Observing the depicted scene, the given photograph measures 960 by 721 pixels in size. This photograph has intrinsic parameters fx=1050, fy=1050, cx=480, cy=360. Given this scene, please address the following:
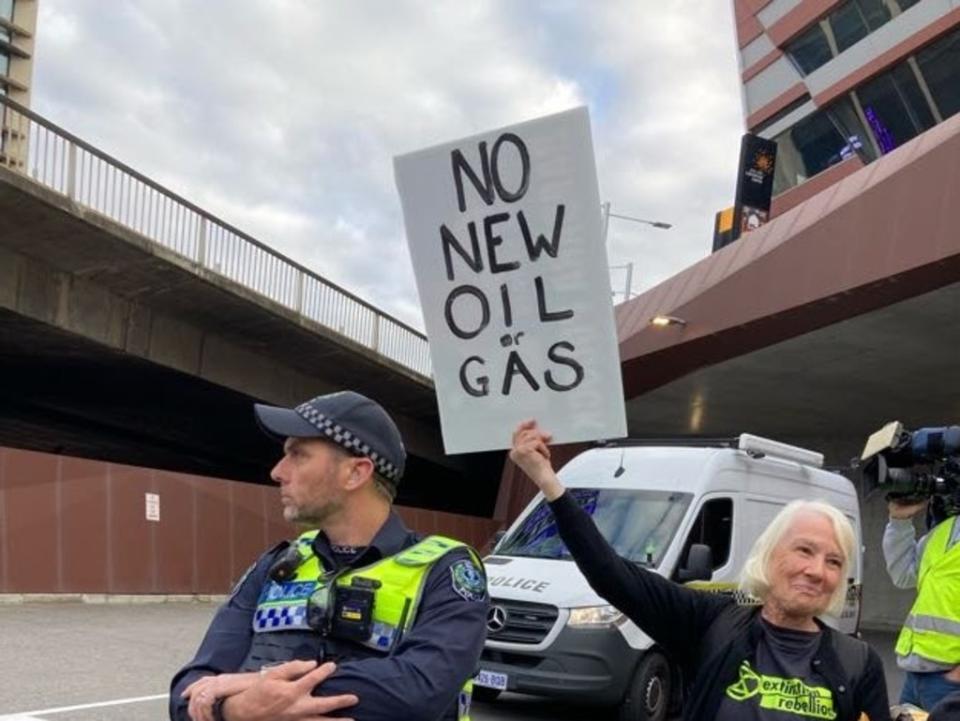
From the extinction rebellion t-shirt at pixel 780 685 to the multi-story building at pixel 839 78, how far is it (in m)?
35.2

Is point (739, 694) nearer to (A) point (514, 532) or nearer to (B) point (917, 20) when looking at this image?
(A) point (514, 532)

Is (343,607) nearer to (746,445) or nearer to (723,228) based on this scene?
(746,445)

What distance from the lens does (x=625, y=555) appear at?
9.51m

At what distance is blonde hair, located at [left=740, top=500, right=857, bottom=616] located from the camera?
284 cm

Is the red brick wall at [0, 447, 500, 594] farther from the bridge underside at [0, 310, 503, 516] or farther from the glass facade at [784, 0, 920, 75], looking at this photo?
the glass facade at [784, 0, 920, 75]

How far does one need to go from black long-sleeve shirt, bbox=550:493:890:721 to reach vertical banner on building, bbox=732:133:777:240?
111ft

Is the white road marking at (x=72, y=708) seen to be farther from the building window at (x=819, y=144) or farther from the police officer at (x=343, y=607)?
the building window at (x=819, y=144)

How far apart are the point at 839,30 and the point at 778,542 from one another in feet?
133

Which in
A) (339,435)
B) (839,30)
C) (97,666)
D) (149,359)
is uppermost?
(839,30)

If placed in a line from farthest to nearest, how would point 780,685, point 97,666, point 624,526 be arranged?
point 97,666, point 624,526, point 780,685

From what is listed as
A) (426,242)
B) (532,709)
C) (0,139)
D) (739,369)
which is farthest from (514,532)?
(0,139)

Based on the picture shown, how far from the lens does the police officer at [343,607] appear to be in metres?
2.12

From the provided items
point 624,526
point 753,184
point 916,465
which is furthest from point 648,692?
point 753,184

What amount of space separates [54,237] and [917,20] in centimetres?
2918
